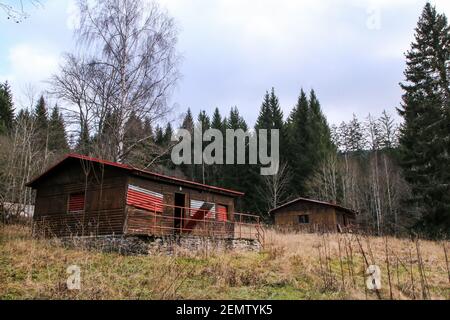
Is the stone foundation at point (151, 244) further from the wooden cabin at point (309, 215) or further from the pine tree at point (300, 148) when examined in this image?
the pine tree at point (300, 148)

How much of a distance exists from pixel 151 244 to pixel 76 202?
5.70m

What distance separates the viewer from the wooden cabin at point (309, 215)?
32.0 metres

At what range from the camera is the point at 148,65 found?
64.1 ft

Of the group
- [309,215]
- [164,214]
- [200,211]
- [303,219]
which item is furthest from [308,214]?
[200,211]

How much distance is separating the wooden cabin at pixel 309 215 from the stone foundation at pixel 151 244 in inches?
671

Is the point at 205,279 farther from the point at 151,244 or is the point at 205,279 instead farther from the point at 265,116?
the point at 265,116

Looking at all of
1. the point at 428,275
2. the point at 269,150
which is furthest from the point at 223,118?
the point at 428,275

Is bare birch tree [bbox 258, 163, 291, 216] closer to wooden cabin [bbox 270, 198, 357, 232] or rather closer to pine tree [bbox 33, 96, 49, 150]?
wooden cabin [bbox 270, 198, 357, 232]

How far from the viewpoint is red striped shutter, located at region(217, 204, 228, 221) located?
854 inches

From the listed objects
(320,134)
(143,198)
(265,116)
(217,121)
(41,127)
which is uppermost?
(217,121)

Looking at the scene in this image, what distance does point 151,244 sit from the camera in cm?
1447

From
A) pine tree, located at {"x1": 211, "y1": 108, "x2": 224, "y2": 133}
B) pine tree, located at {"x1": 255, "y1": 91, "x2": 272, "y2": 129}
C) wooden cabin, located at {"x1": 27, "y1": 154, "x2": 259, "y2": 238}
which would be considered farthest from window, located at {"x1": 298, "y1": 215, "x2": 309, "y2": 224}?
pine tree, located at {"x1": 211, "y1": 108, "x2": 224, "y2": 133}

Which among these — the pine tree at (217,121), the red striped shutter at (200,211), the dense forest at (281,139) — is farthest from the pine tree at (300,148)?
the red striped shutter at (200,211)

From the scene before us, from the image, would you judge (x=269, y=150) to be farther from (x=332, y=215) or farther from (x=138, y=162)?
(x=138, y=162)
